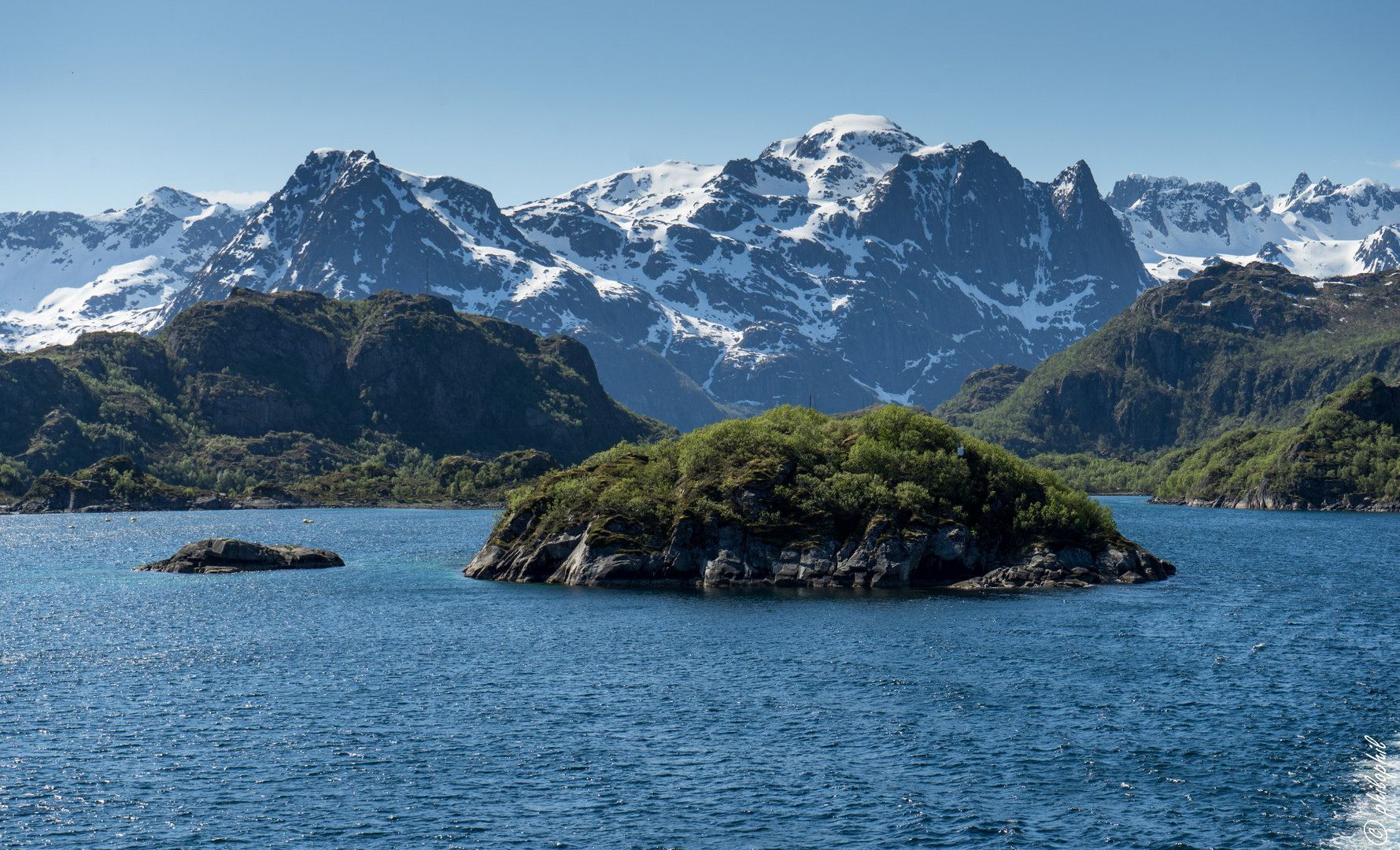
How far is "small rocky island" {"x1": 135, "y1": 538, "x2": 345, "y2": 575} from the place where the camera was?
6009 inches

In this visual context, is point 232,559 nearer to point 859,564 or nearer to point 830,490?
point 830,490

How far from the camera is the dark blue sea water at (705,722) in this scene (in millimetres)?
48906

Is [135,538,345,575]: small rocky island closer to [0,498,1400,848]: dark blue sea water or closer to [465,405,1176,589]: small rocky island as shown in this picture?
[465,405,1176,589]: small rocky island

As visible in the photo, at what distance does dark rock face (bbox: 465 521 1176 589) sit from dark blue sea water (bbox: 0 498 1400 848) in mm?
10173

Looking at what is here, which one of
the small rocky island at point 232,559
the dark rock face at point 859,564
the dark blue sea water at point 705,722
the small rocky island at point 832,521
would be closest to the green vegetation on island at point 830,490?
the small rocky island at point 832,521

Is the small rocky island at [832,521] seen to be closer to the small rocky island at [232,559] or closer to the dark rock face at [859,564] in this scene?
the dark rock face at [859,564]

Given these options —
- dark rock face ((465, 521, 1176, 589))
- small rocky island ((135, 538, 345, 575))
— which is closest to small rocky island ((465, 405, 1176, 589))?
dark rock face ((465, 521, 1176, 589))

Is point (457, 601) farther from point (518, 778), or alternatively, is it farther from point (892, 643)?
point (518, 778)

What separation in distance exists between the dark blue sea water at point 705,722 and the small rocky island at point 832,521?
37.3 feet

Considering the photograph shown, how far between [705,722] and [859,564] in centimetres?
6306

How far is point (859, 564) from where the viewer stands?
414 ft

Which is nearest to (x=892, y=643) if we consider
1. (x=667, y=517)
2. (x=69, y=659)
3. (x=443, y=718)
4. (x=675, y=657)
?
(x=675, y=657)

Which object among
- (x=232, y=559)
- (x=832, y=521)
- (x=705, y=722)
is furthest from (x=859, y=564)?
(x=232, y=559)

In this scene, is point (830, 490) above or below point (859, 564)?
above
